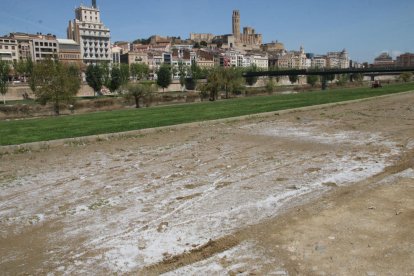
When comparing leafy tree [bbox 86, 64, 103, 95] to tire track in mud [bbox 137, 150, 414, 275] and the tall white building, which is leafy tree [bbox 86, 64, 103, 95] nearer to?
the tall white building

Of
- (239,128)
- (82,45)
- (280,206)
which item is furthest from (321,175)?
(82,45)

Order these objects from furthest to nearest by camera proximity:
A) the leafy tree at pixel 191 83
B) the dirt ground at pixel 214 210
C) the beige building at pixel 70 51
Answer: the beige building at pixel 70 51 < the leafy tree at pixel 191 83 < the dirt ground at pixel 214 210

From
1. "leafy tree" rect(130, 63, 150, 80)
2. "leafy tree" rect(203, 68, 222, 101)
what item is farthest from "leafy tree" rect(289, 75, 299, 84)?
"leafy tree" rect(203, 68, 222, 101)

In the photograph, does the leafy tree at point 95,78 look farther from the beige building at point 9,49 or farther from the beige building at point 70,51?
the beige building at point 70,51

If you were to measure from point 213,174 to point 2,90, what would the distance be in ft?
249

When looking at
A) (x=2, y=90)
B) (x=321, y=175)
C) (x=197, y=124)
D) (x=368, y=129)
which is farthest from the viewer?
(x=2, y=90)

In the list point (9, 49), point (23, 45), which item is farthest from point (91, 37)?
point (9, 49)

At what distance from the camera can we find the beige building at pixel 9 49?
13988 centimetres

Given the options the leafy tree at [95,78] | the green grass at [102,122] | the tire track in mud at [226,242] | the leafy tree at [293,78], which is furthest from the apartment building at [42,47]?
the tire track in mud at [226,242]

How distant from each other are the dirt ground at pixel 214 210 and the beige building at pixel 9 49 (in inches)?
5703

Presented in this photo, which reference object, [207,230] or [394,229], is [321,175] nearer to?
[394,229]

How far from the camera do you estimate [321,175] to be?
30.4ft

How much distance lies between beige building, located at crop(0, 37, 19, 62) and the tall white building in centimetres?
2678

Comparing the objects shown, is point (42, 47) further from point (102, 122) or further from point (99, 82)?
point (102, 122)
